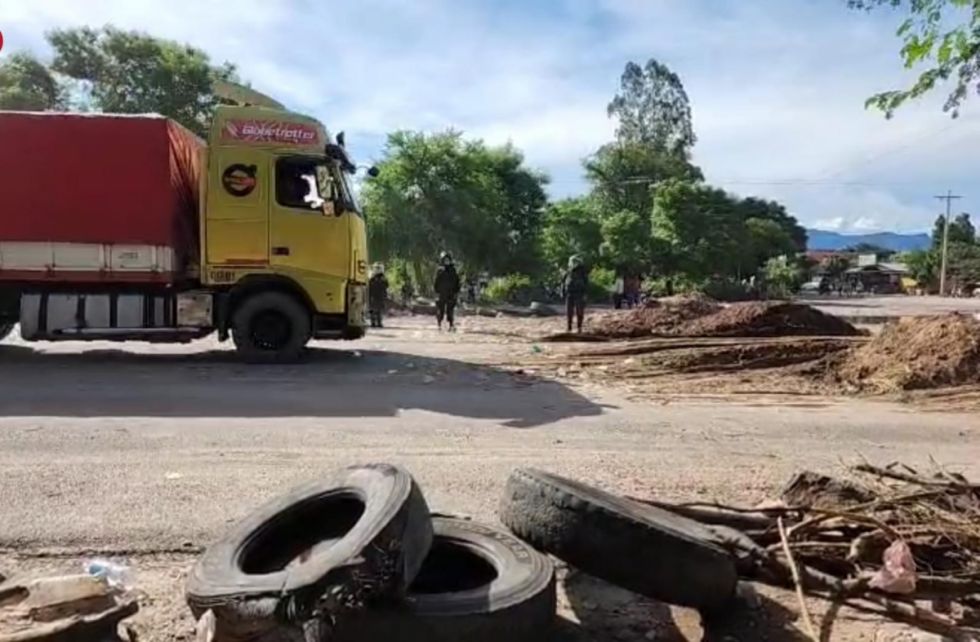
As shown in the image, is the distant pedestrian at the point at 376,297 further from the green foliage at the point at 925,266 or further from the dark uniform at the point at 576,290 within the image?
the green foliage at the point at 925,266

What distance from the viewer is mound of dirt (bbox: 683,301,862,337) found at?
1825 centimetres

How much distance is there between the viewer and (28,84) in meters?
34.7

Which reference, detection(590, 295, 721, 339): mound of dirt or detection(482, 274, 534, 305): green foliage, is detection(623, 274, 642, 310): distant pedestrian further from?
detection(590, 295, 721, 339): mound of dirt

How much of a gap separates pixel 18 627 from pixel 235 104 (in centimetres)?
1076

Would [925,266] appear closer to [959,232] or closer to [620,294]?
[959,232]

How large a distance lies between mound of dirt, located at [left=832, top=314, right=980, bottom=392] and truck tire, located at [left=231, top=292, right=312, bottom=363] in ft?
25.6

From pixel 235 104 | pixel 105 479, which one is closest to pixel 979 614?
pixel 105 479

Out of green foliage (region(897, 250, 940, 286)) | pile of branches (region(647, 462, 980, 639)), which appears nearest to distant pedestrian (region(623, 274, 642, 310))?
pile of branches (region(647, 462, 980, 639))

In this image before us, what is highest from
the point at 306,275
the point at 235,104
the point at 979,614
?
the point at 235,104

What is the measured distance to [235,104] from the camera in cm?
1277

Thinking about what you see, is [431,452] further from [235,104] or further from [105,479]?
[235,104]

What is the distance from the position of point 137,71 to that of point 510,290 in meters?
Result: 17.3

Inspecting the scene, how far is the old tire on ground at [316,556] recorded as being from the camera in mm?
2926

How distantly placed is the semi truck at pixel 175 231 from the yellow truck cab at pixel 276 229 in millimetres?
16
